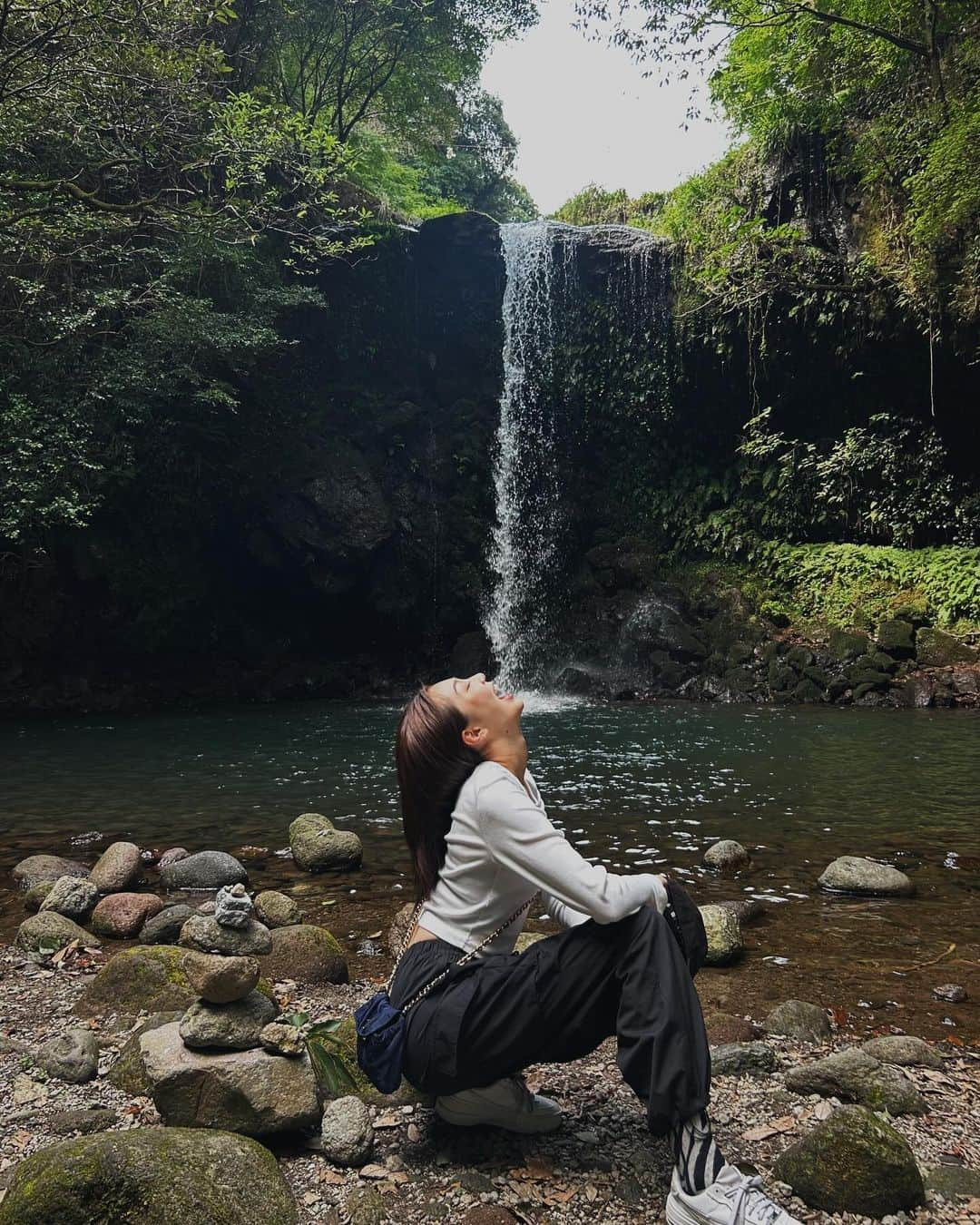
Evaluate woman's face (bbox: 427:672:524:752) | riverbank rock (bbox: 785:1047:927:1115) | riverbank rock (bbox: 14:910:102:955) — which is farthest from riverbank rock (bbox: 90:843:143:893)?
riverbank rock (bbox: 785:1047:927:1115)

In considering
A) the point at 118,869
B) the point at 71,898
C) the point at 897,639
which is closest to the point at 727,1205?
the point at 71,898

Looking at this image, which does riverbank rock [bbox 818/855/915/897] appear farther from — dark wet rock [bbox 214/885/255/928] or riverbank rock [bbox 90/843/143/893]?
riverbank rock [bbox 90/843/143/893]

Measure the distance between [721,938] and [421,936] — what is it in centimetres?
223

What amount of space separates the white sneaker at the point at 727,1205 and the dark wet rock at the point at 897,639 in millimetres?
14202

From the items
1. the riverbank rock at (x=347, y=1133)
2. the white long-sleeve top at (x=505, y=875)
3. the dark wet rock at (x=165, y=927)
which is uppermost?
the white long-sleeve top at (x=505, y=875)

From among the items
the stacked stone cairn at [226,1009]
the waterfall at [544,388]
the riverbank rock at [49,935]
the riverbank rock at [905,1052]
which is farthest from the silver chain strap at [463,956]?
the waterfall at [544,388]

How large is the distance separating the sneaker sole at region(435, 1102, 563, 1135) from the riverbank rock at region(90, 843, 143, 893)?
146 inches

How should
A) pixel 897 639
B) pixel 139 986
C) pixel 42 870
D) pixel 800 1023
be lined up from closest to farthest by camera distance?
1. pixel 800 1023
2. pixel 139 986
3. pixel 42 870
4. pixel 897 639

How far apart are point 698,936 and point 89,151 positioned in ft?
46.8

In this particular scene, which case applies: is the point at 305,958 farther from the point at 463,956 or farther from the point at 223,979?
the point at 463,956

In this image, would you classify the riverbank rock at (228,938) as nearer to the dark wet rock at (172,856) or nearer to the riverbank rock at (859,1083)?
the riverbank rock at (859,1083)

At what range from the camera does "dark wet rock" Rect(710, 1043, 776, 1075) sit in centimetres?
272

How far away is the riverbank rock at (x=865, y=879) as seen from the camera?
4.88m

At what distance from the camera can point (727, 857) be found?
18.2ft
